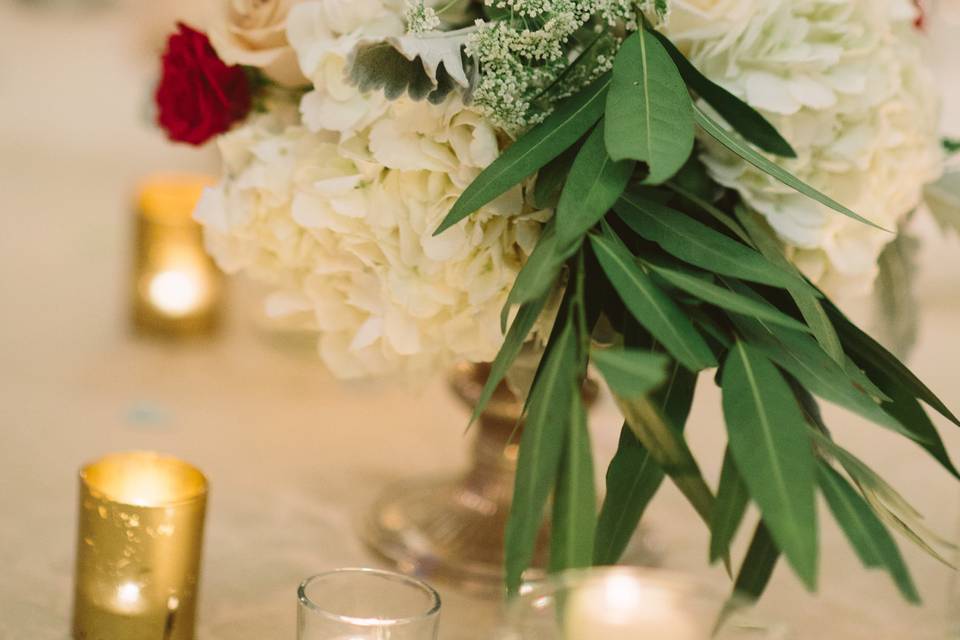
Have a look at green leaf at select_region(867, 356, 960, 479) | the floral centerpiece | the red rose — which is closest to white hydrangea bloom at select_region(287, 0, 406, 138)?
the floral centerpiece

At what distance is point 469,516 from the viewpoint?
86 cm

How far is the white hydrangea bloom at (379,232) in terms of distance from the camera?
0.62 meters

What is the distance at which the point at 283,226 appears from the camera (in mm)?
692

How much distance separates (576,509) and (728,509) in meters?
0.07

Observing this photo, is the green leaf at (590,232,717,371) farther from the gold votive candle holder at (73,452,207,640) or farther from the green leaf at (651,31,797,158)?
the gold votive candle holder at (73,452,207,640)

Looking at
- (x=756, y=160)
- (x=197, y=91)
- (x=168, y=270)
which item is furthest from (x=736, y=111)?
(x=168, y=270)

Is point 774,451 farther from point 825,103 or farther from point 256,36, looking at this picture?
point 256,36

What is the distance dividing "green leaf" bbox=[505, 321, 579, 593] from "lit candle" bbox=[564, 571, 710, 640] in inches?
1.4

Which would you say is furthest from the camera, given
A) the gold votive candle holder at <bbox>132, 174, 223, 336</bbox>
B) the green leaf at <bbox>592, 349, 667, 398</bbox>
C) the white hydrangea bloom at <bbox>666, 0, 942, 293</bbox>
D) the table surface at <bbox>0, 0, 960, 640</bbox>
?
the gold votive candle holder at <bbox>132, 174, 223, 336</bbox>

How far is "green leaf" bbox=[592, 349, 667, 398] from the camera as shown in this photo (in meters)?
0.43

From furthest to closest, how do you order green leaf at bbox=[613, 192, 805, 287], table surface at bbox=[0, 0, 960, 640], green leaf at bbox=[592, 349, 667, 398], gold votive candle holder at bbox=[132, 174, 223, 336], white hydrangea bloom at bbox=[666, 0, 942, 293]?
gold votive candle holder at bbox=[132, 174, 223, 336]
table surface at bbox=[0, 0, 960, 640]
white hydrangea bloom at bbox=[666, 0, 942, 293]
green leaf at bbox=[613, 192, 805, 287]
green leaf at bbox=[592, 349, 667, 398]

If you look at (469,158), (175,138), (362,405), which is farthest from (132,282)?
(469,158)

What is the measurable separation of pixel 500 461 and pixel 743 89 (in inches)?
14.3

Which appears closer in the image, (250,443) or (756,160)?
(756,160)
